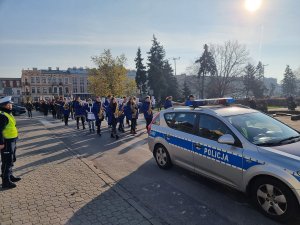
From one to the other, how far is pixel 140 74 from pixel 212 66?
16.7 m

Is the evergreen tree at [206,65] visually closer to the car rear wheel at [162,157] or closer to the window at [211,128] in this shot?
the car rear wheel at [162,157]

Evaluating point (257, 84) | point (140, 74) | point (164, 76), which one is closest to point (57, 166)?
point (164, 76)

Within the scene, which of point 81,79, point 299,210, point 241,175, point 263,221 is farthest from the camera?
point 81,79

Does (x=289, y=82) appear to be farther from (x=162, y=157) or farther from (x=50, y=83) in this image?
(x=162, y=157)

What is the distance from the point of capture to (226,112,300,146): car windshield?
173 inches

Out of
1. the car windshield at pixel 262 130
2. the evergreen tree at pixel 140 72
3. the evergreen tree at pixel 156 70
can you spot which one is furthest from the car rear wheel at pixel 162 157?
the evergreen tree at pixel 140 72

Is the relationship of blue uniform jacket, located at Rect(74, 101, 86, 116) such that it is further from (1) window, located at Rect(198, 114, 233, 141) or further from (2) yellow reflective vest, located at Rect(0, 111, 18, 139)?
(1) window, located at Rect(198, 114, 233, 141)

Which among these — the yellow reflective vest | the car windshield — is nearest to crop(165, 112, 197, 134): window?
the car windshield

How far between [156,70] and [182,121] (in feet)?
153

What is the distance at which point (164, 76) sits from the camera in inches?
2095

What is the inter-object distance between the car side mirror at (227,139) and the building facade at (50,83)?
95.9 meters

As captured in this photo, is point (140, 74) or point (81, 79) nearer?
point (140, 74)

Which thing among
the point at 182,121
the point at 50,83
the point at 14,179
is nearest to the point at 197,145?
the point at 182,121

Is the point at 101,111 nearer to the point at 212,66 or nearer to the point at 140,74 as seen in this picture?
the point at 212,66
